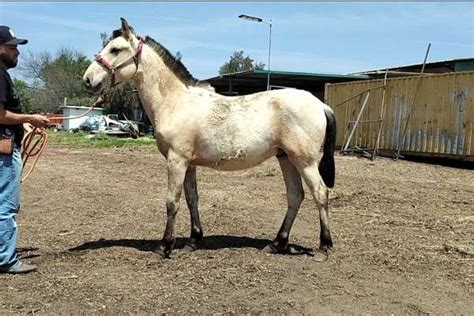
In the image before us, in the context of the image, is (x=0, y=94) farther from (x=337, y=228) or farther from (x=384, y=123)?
(x=384, y=123)

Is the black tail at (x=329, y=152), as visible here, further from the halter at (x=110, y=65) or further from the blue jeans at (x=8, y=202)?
the blue jeans at (x=8, y=202)

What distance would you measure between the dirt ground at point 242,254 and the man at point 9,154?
238 millimetres

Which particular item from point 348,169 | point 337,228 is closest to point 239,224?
point 337,228

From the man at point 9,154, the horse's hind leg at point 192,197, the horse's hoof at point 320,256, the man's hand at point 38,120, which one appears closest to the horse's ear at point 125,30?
the man at point 9,154

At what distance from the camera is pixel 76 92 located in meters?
70.9

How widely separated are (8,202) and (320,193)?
10.7ft

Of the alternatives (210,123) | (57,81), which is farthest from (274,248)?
(57,81)

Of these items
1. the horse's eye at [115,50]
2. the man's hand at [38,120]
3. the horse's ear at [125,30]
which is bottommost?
the man's hand at [38,120]

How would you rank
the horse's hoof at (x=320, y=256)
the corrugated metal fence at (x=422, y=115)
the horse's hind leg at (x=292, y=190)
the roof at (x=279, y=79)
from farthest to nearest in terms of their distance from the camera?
1. the roof at (x=279, y=79)
2. the corrugated metal fence at (x=422, y=115)
3. the horse's hind leg at (x=292, y=190)
4. the horse's hoof at (x=320, y=256)

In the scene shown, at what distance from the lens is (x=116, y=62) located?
6.36 m

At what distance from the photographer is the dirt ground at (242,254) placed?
4.79 meters

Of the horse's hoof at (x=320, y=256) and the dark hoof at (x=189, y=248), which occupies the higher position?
the horse's hoof at (x=320, y=256)

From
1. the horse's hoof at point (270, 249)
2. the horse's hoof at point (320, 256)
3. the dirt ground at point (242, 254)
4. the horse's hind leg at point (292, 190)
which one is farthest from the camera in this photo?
the horse's hind leg at point (292, 190)

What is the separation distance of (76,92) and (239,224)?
6663 cm
